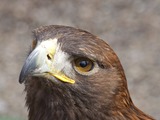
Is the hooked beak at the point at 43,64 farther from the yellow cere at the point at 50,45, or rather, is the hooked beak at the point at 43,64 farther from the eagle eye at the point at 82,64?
the eagle eye at the point at 82,64

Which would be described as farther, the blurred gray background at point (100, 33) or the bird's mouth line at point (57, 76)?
the blurred gray background at point (100, 33)

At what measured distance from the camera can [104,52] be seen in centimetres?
543

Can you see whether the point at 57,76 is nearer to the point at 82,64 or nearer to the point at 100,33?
the point at 82,64

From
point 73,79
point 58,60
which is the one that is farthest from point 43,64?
point 73,79

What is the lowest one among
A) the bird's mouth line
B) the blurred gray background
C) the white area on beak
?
the bird's mouth line

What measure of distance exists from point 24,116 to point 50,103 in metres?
4.86

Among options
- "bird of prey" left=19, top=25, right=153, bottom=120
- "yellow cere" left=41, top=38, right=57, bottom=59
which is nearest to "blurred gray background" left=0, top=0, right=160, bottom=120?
"bird of prey" left=19, top=25, right=153, bottom=120

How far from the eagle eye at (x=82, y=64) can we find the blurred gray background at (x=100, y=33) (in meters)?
4.78

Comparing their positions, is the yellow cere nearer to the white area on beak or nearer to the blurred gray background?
the white area on beak

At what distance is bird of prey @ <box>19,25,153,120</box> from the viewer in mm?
5234

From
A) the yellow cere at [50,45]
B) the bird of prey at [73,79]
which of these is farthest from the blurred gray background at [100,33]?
the yellow cere at [50,45]

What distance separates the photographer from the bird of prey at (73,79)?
17.2 ft

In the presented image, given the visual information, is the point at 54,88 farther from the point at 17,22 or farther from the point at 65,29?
the point at 17,22

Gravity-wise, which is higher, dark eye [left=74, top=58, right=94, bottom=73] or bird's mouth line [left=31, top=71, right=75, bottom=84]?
dark eye [left=74, top=58, right=94, bottom=73]
